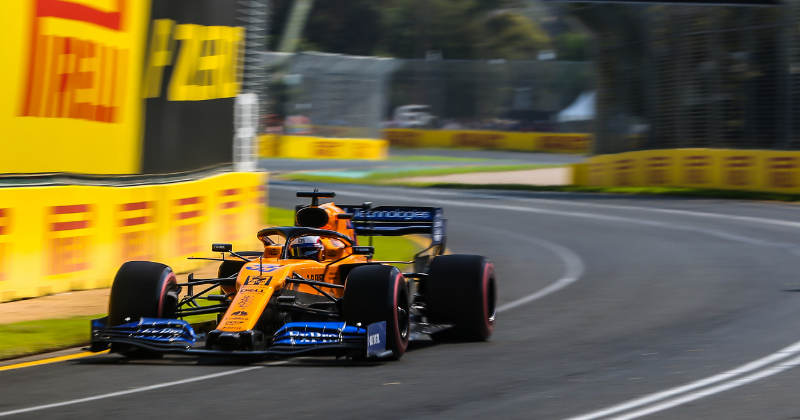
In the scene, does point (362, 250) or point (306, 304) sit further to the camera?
point (362, 250)

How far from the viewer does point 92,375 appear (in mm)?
7434

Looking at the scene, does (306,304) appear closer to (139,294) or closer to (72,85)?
(139,294)

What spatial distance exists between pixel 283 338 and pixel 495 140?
164 ft

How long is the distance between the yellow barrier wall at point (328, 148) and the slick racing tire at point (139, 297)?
38.4m

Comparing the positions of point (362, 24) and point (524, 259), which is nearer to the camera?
point (524, 259)

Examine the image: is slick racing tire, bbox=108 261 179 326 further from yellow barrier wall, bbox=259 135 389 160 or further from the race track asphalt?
yellow barrier wall, bbox=259 135 389 160

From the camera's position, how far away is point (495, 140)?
57.2 metres

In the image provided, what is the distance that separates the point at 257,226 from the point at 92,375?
9.19m

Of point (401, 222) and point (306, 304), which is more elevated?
point (401, 222)

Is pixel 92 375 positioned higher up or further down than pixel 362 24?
further down

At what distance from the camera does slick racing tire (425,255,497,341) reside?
29.6 feet

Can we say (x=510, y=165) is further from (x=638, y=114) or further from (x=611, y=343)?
(x=611, y=343)

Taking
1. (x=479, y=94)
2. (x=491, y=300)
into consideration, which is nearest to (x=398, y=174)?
(x=479, y=94)

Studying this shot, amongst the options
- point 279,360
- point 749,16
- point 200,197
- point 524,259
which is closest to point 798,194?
point 749,16
